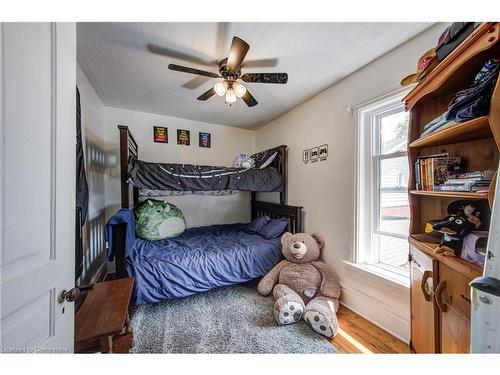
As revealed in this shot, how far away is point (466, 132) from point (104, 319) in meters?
2.17

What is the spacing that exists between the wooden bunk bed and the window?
87 cm

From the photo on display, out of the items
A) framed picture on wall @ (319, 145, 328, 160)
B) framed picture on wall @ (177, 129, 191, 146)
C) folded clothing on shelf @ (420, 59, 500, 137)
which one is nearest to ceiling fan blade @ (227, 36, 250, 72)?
folded clothing on shelf @ (420, 59, 500, 137)

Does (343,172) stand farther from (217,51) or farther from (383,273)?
(217,51)

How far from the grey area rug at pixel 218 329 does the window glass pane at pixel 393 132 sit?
1.80 metres

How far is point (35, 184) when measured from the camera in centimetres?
62

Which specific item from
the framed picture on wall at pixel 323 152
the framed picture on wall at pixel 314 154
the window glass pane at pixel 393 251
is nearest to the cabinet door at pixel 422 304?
the window glass pane at pixel 393 251

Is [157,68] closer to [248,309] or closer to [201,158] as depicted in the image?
[201,158]

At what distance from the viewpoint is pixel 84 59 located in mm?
1710

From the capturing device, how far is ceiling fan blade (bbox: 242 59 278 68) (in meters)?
1.71

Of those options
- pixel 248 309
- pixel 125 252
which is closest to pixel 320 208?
pixel 248 309

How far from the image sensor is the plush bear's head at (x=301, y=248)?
209 centimetres

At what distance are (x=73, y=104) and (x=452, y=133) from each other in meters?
1.80

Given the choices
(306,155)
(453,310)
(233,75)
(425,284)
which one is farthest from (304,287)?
(233,75)

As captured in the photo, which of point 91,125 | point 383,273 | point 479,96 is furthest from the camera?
point 91,125
